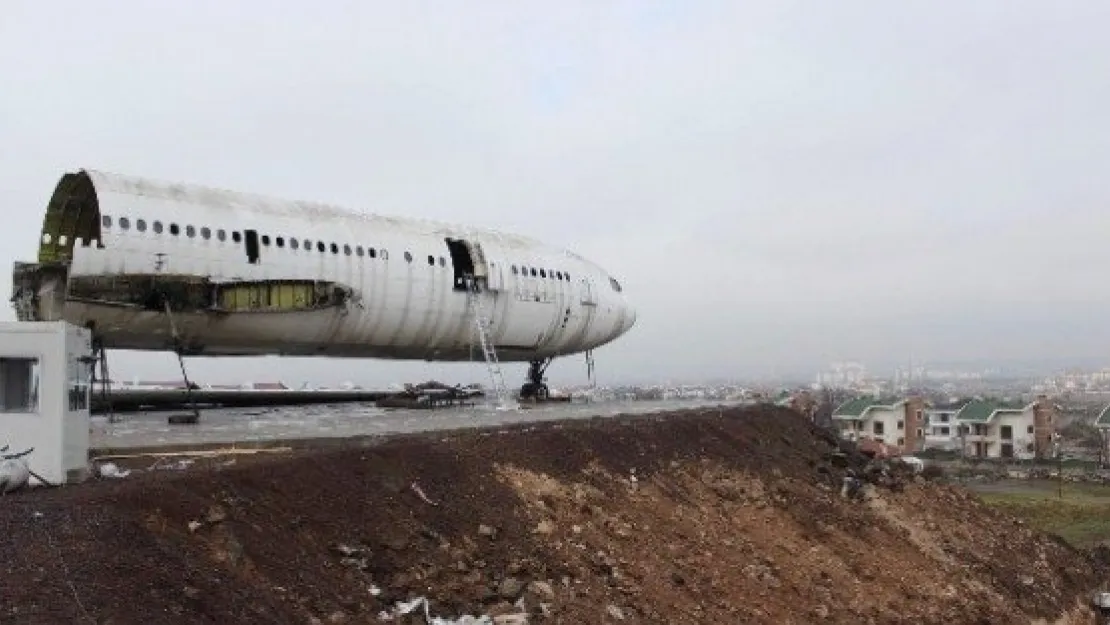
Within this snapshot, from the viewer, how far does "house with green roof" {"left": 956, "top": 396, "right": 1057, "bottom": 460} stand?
87.4 m

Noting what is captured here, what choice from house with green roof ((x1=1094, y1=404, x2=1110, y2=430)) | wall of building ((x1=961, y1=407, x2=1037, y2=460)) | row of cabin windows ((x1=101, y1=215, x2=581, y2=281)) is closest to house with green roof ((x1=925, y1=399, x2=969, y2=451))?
wall of building ((x1=961, y1=407, x2=1037, y2=460))

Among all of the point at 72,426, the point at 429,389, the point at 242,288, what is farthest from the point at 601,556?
the point at 429,389

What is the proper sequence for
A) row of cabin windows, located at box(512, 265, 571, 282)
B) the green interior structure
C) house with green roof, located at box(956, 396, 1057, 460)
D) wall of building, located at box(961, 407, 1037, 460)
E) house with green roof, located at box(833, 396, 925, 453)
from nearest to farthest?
1. the green interior structure
2. row of cabin windows, located at box(512, 265, 571, 282)
3. wall of building, located at box(961, 407, 1037, 460)
4. house with green roof, located at box(956, 396, 1057, 460)
5. house with green roof, located at box(833, 396, 925, 453)

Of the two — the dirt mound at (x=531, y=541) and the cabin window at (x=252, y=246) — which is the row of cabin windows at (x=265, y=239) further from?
the dirt mound at (x=531, y=541)

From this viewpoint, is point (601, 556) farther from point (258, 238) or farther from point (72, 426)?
point (258, 238)

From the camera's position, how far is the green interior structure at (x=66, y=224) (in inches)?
909

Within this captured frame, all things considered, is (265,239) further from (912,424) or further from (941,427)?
(941,427)

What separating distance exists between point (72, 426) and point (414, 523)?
4.71 m

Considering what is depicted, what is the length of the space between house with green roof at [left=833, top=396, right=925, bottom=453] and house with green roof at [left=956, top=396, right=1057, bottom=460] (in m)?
4.49

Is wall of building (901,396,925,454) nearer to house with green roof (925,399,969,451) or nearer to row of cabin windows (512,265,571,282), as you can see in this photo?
house with green roof (925,399,969,451)

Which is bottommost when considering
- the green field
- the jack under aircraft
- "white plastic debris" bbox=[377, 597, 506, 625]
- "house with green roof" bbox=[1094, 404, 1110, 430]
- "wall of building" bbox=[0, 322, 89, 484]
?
the green field

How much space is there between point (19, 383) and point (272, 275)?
11.1m

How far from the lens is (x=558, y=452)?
19.5m

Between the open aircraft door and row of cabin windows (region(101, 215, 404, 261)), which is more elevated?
row of cabin windows (region(101, 215, 404, 261))
